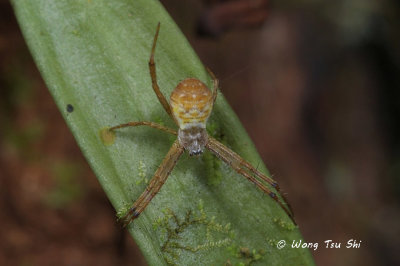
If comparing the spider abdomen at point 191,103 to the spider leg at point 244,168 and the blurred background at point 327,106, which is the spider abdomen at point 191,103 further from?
the blurred background at point 327,106

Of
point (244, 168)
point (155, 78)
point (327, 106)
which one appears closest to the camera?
point (155, 78)

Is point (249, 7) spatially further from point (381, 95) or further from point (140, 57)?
point (381, 95)

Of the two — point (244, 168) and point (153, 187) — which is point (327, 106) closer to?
point (244, 168)

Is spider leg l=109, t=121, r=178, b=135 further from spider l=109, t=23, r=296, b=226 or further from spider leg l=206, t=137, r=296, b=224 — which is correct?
spider leg l=206, t=137, r=296, b=224

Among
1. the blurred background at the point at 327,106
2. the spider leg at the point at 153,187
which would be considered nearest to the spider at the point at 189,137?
the spider leg at the point at 153,187

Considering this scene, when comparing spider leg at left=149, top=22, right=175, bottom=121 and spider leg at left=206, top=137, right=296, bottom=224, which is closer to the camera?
spider leg at left=149, top=22, right=175, bottom=121

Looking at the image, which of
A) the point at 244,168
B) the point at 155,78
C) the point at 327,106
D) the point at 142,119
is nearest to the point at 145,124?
the point at 142,119

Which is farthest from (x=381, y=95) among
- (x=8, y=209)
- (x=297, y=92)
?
(x=8, y=209)

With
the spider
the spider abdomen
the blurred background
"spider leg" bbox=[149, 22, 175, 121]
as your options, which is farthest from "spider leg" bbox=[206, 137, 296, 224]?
the blurred background
